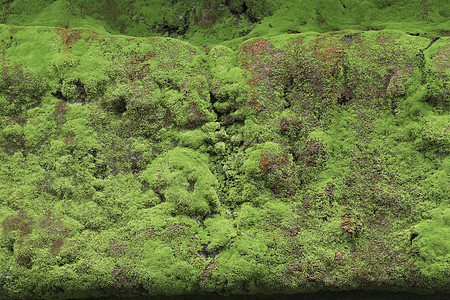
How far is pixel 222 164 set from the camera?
10.1 metres

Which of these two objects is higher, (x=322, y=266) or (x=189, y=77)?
(x=189, y=77)

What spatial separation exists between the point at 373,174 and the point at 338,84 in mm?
2732

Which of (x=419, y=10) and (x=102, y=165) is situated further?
(x=419, y=10)

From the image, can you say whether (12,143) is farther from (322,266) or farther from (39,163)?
(322,266)

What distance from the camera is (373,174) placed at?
9.55 m

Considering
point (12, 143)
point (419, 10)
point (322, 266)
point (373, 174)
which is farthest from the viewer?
point (419, 10)

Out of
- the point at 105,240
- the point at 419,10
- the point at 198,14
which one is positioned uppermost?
the point at 419,10

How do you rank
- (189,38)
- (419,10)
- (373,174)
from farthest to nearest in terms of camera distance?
(189,38) → (419,10) → (373,174)

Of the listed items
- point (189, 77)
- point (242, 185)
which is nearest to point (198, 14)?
point (189, 77)

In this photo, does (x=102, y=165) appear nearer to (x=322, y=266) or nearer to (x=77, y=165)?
(x=77, y=165)

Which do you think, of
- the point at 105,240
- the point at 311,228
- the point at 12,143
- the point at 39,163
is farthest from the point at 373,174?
the point at 12,143

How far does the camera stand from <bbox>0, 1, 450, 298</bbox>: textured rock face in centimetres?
890

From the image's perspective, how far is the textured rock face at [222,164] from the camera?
8898 millimetres

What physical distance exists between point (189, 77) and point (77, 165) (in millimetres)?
4097
